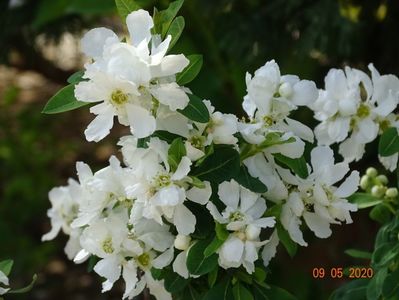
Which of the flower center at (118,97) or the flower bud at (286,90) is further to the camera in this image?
the flower bud at (286,90)

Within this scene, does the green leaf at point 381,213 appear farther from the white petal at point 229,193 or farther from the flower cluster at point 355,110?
the white petal at point 229,193

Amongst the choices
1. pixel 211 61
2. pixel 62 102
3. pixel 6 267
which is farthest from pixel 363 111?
pixel 211 61

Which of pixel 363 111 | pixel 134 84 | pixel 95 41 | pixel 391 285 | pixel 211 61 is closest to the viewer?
pixel 134 84

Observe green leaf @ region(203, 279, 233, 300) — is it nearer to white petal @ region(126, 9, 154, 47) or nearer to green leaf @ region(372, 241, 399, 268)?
green leaf @ region(372, 241, 399, 268)

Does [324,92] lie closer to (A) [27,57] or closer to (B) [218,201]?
(B) [218,201]

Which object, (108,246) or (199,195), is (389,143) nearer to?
(199,195)

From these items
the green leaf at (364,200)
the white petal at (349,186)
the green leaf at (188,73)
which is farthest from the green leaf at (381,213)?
the green leaf at (188,73)
